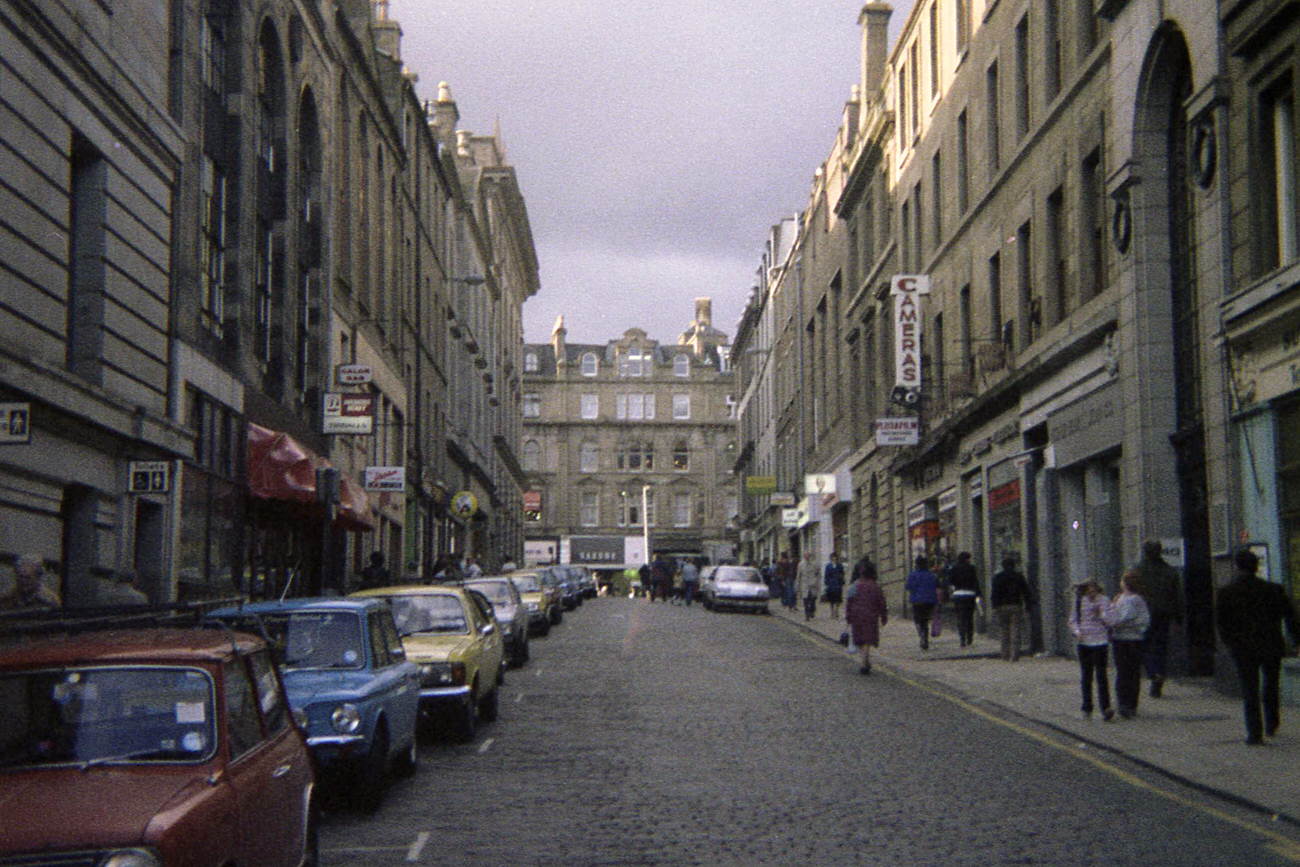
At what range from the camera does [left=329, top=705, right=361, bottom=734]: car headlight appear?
11.2 metres

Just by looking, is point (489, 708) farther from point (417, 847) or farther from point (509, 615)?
point (509, 615)

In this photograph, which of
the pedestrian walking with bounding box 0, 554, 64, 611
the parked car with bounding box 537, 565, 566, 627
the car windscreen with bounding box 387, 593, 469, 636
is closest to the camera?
the pedestrian walking with bounding box 0, 554, 64, 611

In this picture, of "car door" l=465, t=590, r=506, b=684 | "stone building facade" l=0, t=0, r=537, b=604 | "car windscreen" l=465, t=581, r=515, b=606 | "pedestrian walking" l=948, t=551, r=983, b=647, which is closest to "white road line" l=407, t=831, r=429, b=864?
"stone building facade" l=0, t=0, r=537, b=604

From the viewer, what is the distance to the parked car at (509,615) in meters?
25.3

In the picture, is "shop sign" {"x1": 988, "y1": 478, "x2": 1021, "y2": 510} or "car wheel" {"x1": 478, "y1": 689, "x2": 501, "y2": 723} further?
"shop sign" {"x1": 988, "y1": 478, "x2": 1021, "y2": 510}

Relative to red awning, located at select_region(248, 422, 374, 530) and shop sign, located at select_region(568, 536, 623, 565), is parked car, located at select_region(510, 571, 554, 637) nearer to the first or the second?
red awning, located at select_region(248, 422, 374, 530)

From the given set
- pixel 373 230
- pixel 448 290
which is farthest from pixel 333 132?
pixel 448 290

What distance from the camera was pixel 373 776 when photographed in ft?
37.6

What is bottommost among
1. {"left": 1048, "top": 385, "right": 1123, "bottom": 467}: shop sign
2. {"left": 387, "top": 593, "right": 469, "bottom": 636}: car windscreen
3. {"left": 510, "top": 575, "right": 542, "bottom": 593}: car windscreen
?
{"left": 387, "top": 593, "right": 469, "bottom": 636}: car windscreen

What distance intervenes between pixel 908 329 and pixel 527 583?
9987mm

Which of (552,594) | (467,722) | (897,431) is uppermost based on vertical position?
(897,431)

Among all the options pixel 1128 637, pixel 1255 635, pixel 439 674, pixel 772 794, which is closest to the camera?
pixel 772 794

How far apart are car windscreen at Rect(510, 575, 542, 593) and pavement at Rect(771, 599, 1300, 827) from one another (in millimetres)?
9855

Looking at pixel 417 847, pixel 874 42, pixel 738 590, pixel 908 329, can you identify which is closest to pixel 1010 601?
pixel 908 329
